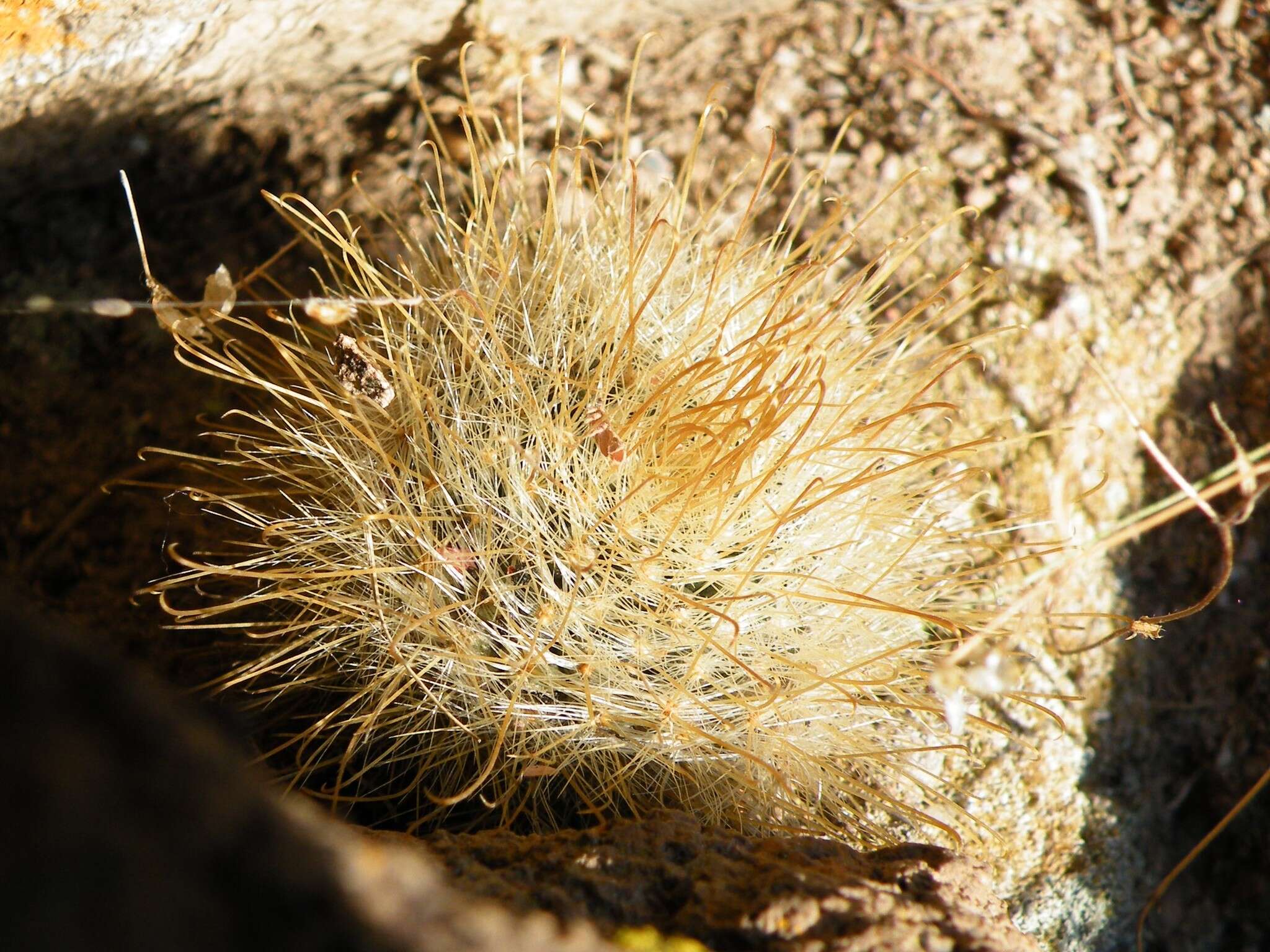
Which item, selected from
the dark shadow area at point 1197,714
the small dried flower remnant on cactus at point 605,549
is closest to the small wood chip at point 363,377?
the small dried flower remnant on cactus at point 605,549

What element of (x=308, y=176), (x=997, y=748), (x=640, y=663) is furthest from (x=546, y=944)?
(x=308, y=176)

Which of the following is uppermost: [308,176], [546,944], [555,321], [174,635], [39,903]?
[308,176]

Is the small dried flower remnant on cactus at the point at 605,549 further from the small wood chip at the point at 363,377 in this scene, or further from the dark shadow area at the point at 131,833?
the dark shadow area at the point at 131,833

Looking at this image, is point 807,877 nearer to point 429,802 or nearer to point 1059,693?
point 429,802

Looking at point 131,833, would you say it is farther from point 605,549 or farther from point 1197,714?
point 1197,714

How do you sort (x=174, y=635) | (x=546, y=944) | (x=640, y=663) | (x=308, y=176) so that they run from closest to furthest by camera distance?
(x=546, y=944) → (x=640, y=663) → (x=174, y=635) → (x=308, y=176)

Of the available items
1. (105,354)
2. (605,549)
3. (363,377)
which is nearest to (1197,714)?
(605,549)
